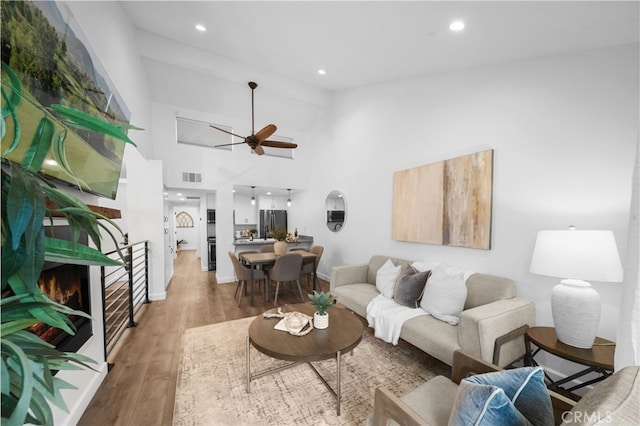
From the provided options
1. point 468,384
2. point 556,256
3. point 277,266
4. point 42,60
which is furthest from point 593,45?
point 277,266

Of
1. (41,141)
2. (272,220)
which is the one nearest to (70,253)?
(41,141)

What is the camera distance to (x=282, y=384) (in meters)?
2.03

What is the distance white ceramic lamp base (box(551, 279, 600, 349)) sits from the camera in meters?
1.64

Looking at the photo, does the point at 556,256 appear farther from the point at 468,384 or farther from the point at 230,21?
the point at 230,21

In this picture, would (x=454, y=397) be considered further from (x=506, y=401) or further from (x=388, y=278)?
(x=388, y=278)

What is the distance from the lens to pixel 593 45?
1929 millimetres

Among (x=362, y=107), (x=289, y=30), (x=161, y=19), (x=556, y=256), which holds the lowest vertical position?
(x=556, y=256)

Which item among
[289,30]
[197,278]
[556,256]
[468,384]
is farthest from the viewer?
[197,278]

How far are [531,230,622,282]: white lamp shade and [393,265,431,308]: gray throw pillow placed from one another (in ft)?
3.62

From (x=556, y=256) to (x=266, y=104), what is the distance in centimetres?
521

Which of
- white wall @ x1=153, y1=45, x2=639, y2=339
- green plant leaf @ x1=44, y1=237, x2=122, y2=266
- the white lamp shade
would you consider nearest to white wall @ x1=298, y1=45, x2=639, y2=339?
white wall @ x1=153, y1=45, x2=639, y2=339

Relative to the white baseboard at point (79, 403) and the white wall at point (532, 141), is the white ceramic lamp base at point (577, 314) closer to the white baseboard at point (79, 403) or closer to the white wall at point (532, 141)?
the white wall at point (532, 141)

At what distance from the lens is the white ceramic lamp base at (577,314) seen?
1.64m

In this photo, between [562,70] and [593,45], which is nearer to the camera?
[593,45]
